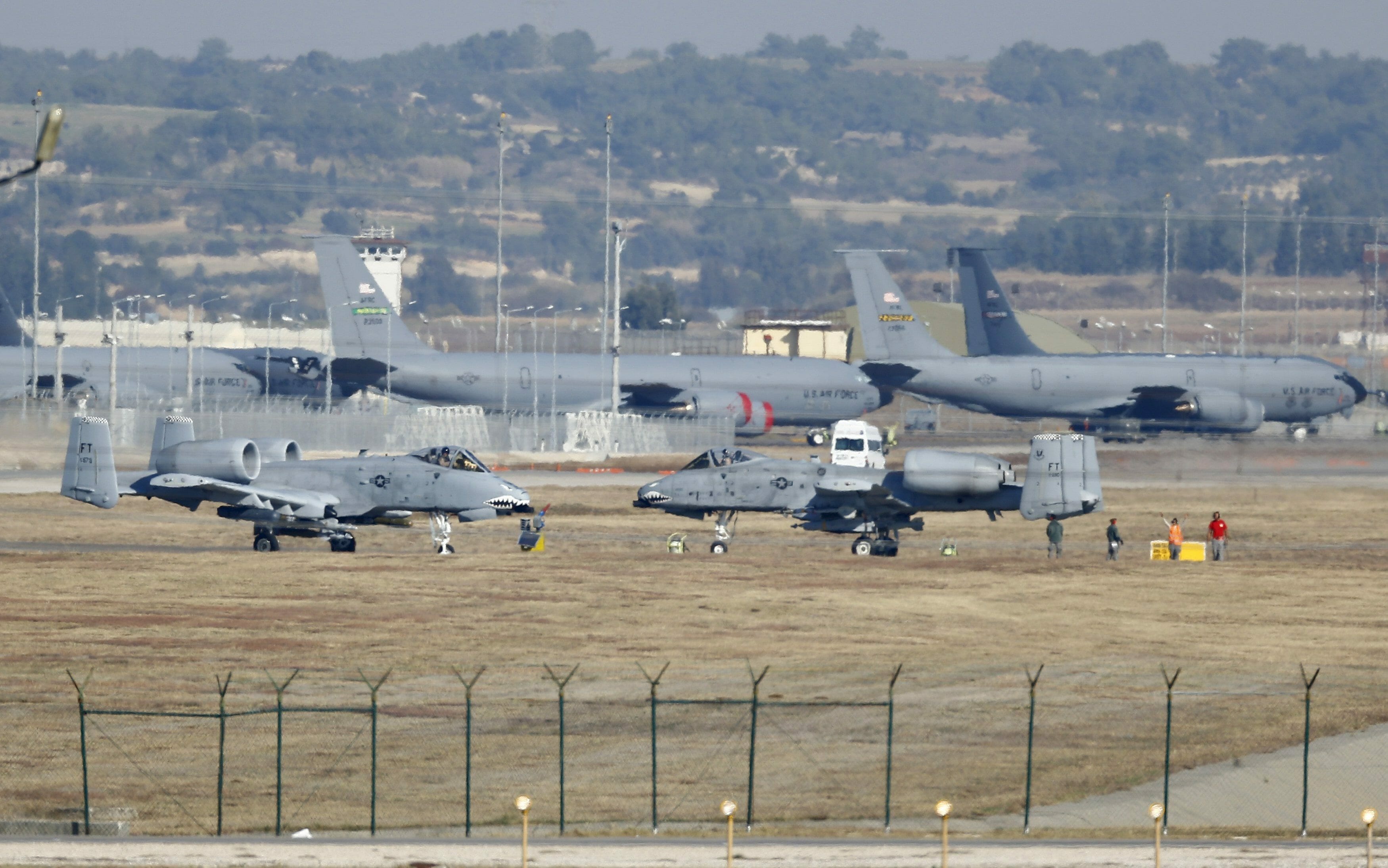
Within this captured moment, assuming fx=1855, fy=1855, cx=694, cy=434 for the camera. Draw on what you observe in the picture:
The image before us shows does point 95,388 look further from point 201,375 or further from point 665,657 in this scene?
point 665,657

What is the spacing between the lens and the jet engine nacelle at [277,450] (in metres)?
55.3

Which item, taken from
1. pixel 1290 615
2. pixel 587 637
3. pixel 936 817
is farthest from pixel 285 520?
pixel 936 817

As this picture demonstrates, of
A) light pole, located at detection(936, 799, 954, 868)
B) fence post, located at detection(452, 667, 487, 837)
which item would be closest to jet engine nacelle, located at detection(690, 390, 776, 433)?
fence post, located at detection(452, 667, 487, 837)

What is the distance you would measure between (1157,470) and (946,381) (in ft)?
113

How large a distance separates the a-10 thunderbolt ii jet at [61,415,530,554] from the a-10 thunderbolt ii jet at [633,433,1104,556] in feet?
17.9

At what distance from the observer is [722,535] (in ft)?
184

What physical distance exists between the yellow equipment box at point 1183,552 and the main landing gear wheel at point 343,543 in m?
23.9

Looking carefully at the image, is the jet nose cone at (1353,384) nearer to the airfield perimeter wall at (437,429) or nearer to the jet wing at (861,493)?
the airfield perimeter wall at (437,429)

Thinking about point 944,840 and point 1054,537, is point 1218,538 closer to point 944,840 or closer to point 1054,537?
point 1054,537

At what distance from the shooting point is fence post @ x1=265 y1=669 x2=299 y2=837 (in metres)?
24.4

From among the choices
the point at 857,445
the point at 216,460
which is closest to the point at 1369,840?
the point at 216,460

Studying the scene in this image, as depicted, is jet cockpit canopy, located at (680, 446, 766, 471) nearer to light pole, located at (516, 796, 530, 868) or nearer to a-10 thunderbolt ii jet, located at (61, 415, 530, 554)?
a-10 thunderbolt ii jet, located at (61, 415, 530, 554)

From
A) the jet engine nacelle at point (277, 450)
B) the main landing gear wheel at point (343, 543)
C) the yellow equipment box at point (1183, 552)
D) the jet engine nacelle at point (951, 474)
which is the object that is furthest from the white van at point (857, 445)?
the jet engine nacelle at point (277, 450)

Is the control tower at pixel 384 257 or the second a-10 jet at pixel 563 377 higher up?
the control tower at pixel 384 257
